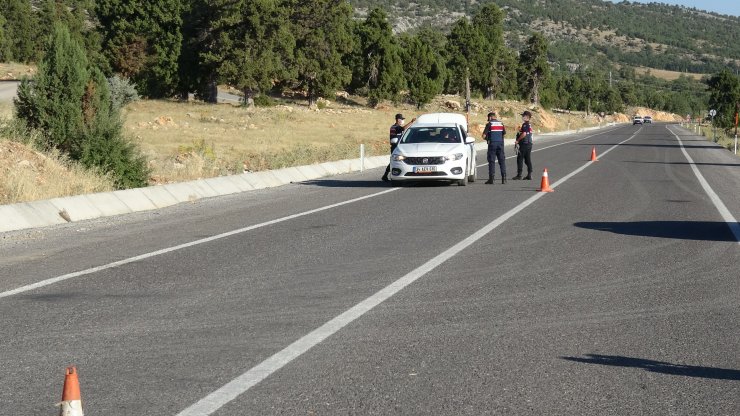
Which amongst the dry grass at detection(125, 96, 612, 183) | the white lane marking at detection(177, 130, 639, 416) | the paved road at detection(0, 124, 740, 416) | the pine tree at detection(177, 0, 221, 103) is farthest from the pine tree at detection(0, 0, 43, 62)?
the white lane marking at detection(177, 130, 639, 416)

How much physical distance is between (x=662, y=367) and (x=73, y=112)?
17.9m

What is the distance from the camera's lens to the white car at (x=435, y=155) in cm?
2380

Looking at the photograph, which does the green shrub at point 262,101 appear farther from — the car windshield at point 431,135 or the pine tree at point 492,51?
the car windshield at point 431,135

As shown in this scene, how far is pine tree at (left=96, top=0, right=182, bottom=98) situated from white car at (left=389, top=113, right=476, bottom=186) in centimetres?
5451

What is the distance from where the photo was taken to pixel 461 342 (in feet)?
23.9

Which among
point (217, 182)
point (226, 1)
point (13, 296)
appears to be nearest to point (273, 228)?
point (13, 296)

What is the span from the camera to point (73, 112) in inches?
875

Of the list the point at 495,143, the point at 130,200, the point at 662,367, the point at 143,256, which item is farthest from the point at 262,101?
the point at 662,367

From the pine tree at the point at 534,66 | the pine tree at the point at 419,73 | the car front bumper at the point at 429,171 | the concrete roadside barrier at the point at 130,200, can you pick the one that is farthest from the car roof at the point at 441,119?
the pine tree at the point at 534,66

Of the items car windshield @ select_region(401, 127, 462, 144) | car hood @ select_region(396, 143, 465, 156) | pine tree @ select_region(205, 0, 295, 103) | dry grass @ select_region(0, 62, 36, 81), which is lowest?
car hood @ select_region(396, 143, 465, 156)

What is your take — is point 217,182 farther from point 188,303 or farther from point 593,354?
point 593,354

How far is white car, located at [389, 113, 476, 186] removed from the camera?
78.1 feet

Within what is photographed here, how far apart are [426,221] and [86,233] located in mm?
5014

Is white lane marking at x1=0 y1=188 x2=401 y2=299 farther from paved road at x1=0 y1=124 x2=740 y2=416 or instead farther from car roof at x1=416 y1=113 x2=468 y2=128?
car roof at x1=416 y1=113 x2=468 y2=128
